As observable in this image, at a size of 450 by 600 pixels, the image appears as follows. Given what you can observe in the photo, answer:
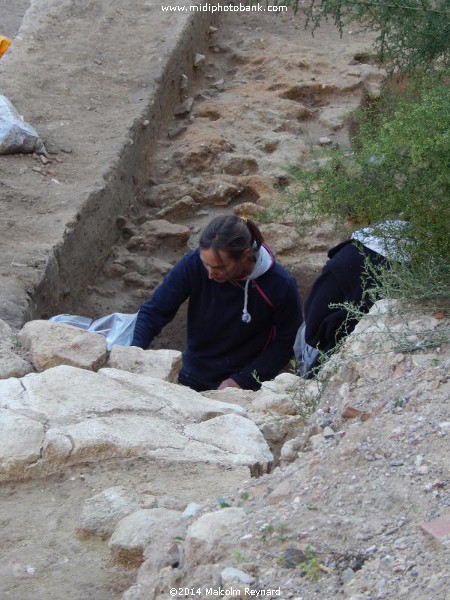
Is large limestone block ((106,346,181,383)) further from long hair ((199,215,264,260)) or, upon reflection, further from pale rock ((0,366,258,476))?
long hair ((199,215,264,260))

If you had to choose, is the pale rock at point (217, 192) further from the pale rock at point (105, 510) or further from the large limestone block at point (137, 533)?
the large limestone block at point (137, 533)

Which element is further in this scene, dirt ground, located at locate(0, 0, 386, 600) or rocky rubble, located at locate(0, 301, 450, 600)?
dirt ground, located at locate(0, 0, 386, 600)

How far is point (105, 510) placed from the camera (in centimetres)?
288

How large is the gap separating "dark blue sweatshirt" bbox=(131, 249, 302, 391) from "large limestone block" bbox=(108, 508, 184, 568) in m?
1.80

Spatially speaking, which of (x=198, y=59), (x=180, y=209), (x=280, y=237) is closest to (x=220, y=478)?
(x=280, y=237)

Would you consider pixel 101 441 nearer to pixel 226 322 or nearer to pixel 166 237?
pixel 226 322

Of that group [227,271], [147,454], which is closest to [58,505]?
[147,454]

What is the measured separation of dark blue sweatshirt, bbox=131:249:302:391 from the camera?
455 centimetres

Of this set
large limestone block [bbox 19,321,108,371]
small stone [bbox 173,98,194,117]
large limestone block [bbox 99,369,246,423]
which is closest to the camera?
large limestone block [bbox 99,369,246,423]

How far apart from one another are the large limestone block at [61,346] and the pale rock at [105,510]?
98cm

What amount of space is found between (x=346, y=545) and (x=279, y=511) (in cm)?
23

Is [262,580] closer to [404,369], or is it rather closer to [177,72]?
[404,369]

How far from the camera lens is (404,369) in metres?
2.81

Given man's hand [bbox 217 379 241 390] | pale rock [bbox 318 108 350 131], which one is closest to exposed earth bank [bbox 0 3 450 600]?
man's hand [bbox 217 379 241 390]
